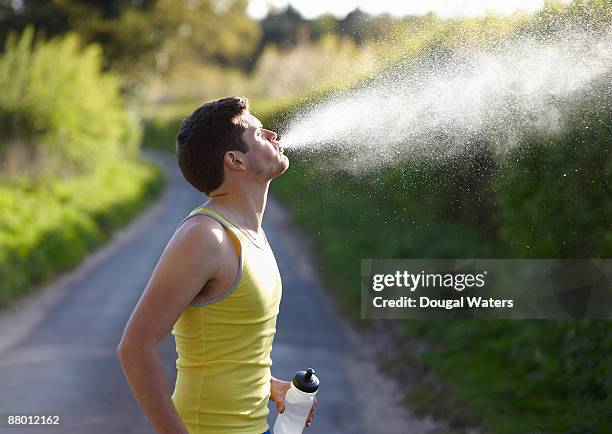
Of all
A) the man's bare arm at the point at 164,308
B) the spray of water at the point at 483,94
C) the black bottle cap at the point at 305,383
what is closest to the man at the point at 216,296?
the man's bare arm at the point at 164,308

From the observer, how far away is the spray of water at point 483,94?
13.8ft

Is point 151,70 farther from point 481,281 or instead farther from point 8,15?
point 481,281

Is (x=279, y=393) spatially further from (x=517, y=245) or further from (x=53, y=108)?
(x=53, y=108)

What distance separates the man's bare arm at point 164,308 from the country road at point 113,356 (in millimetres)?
3191

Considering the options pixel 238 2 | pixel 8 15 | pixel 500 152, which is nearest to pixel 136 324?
pixel 500 152

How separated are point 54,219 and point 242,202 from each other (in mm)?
8799

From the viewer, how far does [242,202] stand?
1879 millimetres

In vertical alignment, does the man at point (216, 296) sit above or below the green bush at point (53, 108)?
below

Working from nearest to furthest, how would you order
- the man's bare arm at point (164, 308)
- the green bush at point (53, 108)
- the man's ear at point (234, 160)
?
1. the man's bare arm at point (164, 308)
2. the man's ear at point (234, 160)
3. the green bush at point (53, 108)

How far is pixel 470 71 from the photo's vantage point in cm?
473

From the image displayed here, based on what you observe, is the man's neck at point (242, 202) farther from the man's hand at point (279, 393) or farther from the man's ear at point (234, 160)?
the man's hand at point (279, 393)

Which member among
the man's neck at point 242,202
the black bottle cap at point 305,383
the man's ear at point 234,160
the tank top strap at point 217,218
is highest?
the man's ear at point 234,160

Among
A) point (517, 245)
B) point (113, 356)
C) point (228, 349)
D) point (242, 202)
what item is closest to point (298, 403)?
point (228, 349)

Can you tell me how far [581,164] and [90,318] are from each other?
14.2 ft
